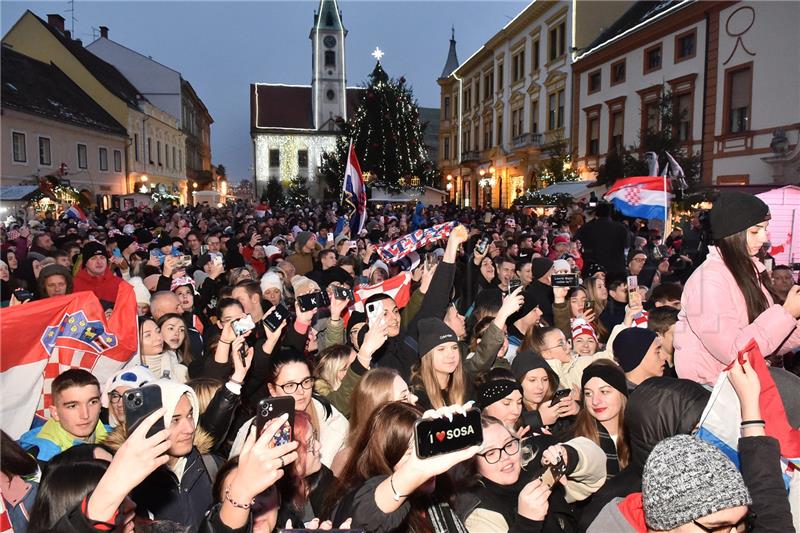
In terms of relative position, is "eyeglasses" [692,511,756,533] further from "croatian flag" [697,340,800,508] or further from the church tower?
the church tower

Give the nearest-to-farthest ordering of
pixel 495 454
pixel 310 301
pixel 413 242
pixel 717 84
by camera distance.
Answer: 1. pixel 495 454
2. pixel 310 301
3. pixel 413 242
4. pixel 717 84

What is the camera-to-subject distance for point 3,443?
2.96m

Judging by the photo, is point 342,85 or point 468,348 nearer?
point 468,348

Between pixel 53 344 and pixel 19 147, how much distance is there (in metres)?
28.4

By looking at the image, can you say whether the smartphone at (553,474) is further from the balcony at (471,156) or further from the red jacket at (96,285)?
the balcony at (471,156)

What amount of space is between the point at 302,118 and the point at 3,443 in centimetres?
8506

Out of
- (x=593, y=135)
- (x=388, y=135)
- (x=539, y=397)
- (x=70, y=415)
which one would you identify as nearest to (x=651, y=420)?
(x=539, y=397)

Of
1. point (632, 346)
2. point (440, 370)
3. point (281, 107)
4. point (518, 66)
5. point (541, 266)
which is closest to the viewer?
point (632, 346)

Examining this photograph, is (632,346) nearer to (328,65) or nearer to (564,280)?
(564,280)

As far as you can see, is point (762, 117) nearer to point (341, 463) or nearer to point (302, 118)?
point (341, 463)

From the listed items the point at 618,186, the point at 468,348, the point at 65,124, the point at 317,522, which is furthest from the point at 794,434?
the point at 65,124

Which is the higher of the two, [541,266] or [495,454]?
[541,266]

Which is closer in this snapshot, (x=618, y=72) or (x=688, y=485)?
(x=688, y=485)

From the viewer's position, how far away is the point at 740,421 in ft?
8.01
